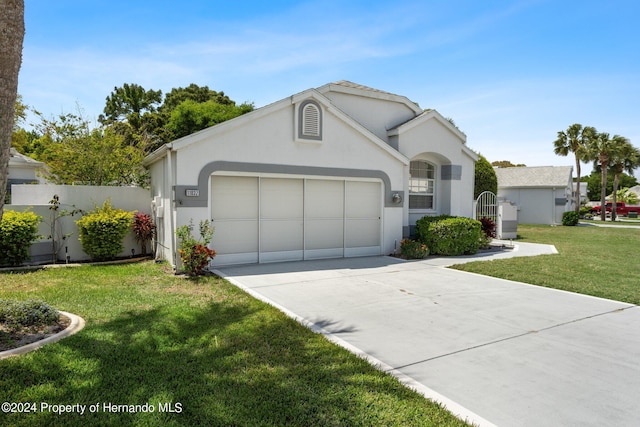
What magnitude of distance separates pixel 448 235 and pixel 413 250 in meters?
1.58

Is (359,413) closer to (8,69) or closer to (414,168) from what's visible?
(8,69)

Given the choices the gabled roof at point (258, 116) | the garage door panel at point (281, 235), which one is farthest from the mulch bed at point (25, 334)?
the garage door panel at point (281, 235)

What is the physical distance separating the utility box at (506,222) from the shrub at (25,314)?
1814 centimetres

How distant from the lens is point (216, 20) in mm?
10750

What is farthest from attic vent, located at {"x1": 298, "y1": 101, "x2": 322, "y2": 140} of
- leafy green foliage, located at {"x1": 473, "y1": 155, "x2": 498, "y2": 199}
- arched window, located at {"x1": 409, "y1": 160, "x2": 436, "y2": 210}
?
leafy green foliage, located at {"x1": 473, "y1": 155, "x2": 498, "y2": 199}

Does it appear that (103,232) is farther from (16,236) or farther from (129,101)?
(129,101)

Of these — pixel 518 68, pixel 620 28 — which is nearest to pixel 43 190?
pixel 518 68

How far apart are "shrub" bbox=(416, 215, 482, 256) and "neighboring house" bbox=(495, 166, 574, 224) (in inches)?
820

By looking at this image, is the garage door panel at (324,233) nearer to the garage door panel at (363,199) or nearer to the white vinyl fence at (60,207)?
the garage door panel at (363,199)

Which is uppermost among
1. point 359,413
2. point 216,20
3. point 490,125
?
point 216,20

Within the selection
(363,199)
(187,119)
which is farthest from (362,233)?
(187,119)

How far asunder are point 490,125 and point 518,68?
20.0 feet

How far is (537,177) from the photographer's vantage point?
106ft

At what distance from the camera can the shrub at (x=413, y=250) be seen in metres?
12.4
